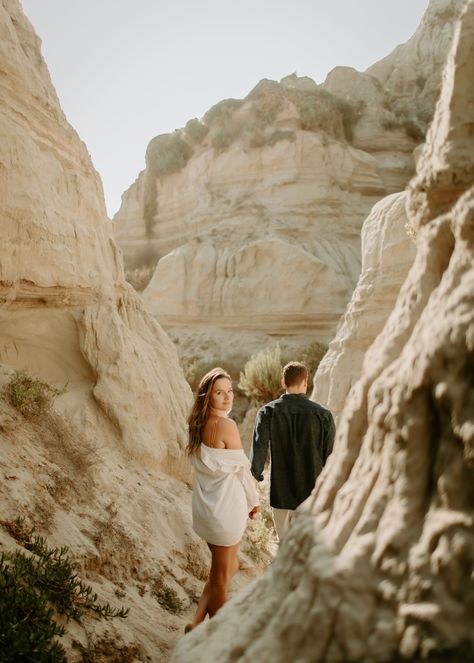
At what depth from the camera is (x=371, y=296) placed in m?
9.38

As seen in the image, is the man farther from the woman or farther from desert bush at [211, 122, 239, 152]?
desert bush at [211, 122, 239, 152]

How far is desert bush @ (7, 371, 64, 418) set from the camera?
A: 14.0ft

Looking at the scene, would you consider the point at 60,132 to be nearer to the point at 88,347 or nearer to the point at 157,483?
the point at 88,347

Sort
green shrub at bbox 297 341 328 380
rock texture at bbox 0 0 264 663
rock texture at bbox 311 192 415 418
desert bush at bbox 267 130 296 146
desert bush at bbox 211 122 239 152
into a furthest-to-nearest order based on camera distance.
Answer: desert bush at bbox 211 122 239 152 → desert bush at bbox 267 130 296 146 → green shrub at bbox 297 341 328 380 → rock texture at bbox 311 192 415 418 → rock texture at bbox 0 0 264 663

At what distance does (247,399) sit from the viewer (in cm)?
1466

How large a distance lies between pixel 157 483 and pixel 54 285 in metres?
2.32

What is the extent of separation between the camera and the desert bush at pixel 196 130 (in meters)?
21.9

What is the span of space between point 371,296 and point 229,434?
6.76 meters

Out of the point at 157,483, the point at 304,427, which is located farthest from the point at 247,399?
the point at 304,427

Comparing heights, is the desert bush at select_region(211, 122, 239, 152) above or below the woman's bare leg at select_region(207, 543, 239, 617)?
above

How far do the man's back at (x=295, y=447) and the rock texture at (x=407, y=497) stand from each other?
1587 millimetres

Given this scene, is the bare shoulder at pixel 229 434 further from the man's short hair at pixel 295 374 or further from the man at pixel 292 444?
the man's short hair at pixel 295 374

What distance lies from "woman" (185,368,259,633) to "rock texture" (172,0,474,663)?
0.97 m

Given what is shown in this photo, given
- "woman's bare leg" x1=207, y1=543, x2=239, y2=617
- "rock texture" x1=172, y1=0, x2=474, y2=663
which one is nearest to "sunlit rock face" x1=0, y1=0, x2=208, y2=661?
"woman's bare leg" x1=207, y1=543, x2=239, y2=617
